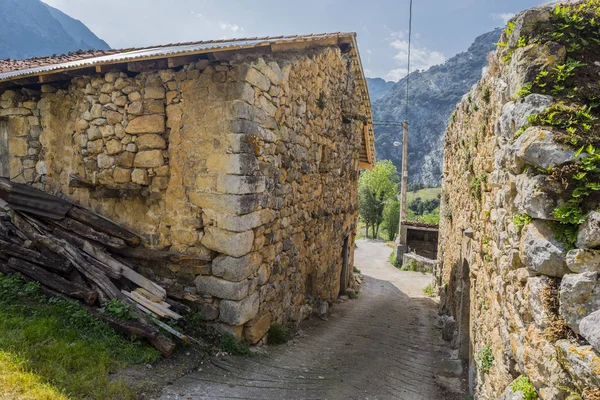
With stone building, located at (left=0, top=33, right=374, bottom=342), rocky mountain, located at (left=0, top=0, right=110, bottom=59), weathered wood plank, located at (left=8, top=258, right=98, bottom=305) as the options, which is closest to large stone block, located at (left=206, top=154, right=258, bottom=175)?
stone building, located at (left=0, top=33, right=374, bottom=342)

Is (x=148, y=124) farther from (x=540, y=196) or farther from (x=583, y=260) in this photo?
(x=583, y=260)

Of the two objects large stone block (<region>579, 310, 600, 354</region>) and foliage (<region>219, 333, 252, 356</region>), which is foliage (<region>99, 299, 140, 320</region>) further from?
large stone block (<region>579, 310, 600, 354</region>)

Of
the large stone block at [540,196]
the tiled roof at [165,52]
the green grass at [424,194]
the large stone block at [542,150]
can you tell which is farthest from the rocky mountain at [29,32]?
the large stone block at [540,196]

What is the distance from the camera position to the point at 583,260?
1771mm

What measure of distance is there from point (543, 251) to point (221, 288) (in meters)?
3.47

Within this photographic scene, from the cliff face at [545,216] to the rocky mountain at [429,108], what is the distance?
81960 millimetres

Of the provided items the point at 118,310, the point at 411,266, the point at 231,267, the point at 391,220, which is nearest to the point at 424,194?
the point at 391,220

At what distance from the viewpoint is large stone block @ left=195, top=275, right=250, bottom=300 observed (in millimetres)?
4398

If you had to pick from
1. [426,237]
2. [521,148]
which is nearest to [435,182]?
[426,237]

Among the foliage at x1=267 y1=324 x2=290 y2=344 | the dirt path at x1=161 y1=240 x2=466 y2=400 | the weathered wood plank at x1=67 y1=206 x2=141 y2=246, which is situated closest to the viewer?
the dirt path at x1=161 y1=240 x2=466 y2=400

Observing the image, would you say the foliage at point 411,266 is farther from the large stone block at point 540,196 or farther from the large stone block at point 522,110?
the large stone block at point 540,196

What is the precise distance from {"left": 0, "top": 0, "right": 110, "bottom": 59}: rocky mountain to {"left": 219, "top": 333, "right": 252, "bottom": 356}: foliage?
81545 mm

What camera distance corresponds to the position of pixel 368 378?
455 centimetres

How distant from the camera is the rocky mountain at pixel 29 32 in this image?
237 feet
